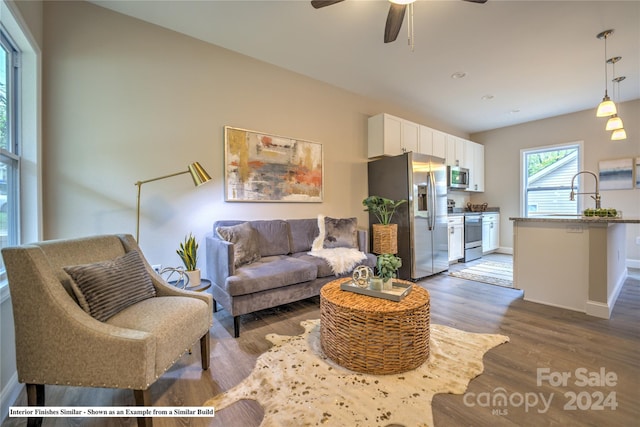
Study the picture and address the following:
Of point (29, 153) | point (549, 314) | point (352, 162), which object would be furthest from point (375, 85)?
point (29, 153)

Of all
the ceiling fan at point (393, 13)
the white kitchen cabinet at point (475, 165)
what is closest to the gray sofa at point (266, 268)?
the ceiling fan at point (393, 13)

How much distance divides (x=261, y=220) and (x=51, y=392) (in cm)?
208

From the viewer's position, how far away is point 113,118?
2.33 metres

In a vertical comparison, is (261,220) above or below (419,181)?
below

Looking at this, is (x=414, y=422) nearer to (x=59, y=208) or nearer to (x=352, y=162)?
(x=59, y=208)

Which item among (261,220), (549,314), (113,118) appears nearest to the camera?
(113,118)

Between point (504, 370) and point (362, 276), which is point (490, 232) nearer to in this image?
point (504, 370)

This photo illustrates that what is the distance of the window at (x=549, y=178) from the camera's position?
5047 mm

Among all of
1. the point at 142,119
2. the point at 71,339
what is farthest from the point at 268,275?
the point at 142,119

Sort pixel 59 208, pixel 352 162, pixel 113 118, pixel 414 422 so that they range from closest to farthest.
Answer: pixel 414 422
pixel 59 208
pixel 113 118
pixel 352 162

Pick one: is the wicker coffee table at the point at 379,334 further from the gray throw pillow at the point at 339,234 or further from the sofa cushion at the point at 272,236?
the gray throw pillow at the point at 339,234

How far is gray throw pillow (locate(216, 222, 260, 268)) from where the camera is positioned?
2512 millimetres

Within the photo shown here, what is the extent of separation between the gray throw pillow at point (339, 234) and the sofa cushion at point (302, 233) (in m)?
0.16

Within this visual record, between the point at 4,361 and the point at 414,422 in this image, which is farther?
the point at 4,361
